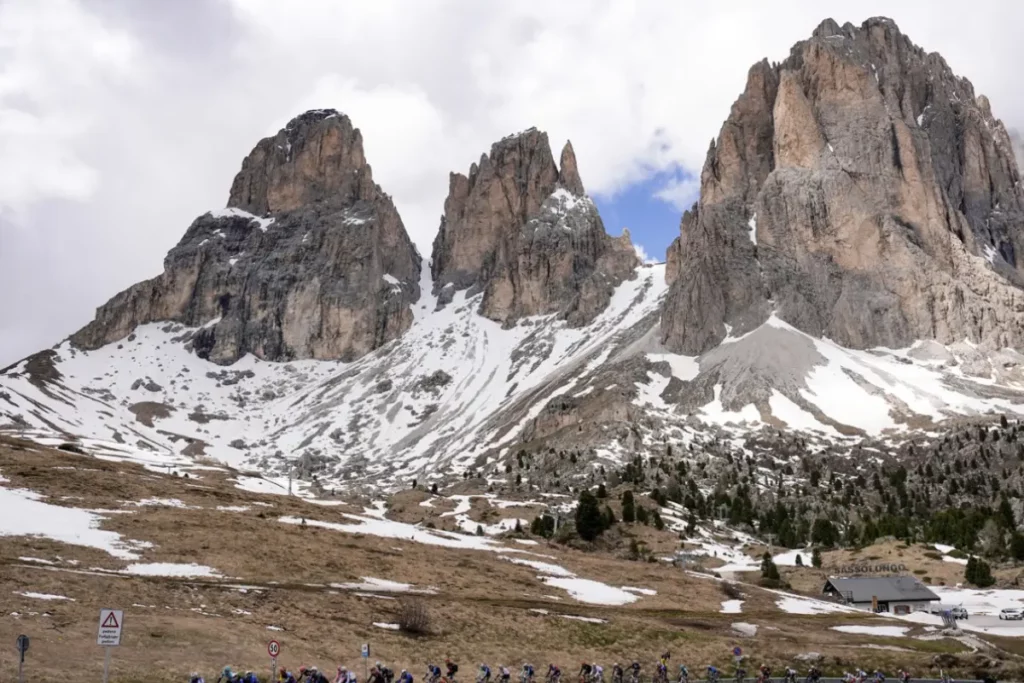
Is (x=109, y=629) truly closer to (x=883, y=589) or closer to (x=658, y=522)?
(x=883, y=589)

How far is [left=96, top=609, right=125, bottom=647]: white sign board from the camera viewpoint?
26.2m

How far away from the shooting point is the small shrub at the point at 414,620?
154ft

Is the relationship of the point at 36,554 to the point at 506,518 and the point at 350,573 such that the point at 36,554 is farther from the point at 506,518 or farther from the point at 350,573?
the point at 506,518

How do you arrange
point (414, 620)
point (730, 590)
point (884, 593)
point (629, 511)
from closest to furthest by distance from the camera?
point (414, 620) < point (730, 590) < point (884, 593) < point (629, 511)

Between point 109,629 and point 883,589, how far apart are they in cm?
7162

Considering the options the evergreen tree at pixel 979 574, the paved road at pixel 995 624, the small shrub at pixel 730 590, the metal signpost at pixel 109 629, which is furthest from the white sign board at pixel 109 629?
the evergreen tree at pixel 979 574

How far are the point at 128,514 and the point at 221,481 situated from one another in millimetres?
50149

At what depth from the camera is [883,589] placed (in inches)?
3118

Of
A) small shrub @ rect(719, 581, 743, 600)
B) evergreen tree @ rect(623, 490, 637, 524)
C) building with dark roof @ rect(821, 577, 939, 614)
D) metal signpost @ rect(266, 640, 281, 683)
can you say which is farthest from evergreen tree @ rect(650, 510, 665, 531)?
metal signpost @ rect(266, 640, 281, 683)

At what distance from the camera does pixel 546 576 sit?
238 ft

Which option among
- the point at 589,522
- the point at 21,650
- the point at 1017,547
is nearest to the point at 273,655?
the point at 21,650

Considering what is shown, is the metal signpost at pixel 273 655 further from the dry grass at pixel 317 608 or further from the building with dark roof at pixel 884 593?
the building with dark roof at pixel 884 593

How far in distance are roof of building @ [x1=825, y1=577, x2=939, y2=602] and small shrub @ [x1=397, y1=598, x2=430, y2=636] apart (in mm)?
47842

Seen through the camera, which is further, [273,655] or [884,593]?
[884,593]
